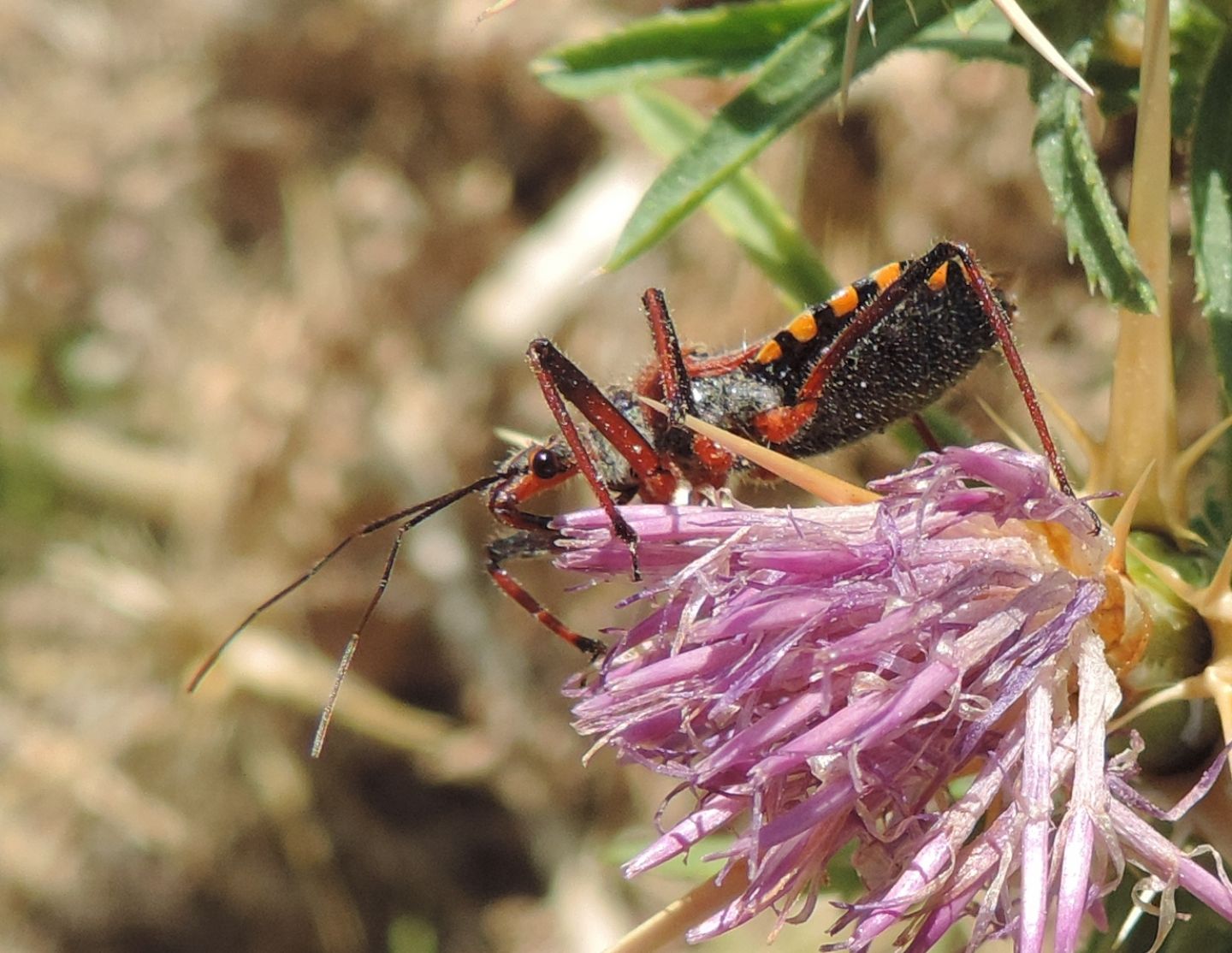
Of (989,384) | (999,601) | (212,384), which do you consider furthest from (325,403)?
(999,601)

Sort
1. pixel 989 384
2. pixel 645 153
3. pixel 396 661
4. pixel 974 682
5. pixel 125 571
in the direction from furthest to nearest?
pixel 396 661
pixel 645 153
pixel 125 571
pixel 989 384
pixel 974 682

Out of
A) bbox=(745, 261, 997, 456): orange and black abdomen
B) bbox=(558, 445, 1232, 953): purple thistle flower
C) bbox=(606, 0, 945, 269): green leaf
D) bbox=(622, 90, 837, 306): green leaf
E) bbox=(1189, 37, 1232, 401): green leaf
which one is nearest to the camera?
bbox=(558, 445, 1232, 953): purple thistle flower

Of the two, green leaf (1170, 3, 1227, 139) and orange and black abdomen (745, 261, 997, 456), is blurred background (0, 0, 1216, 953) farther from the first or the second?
green leaf (1170, 3, 1227, 139)

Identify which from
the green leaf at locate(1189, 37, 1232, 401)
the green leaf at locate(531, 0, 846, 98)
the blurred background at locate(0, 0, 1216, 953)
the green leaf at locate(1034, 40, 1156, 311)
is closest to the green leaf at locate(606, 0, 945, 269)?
the green leaf at locate(531, 0, 846, 98)

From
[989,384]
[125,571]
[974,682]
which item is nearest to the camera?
[974,682]

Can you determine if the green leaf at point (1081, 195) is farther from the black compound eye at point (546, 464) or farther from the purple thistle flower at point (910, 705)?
the black compound eye at point (546, 464)

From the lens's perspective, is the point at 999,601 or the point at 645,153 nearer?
the point at 999,601

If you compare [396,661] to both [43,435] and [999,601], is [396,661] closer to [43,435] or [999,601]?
[43,435]
